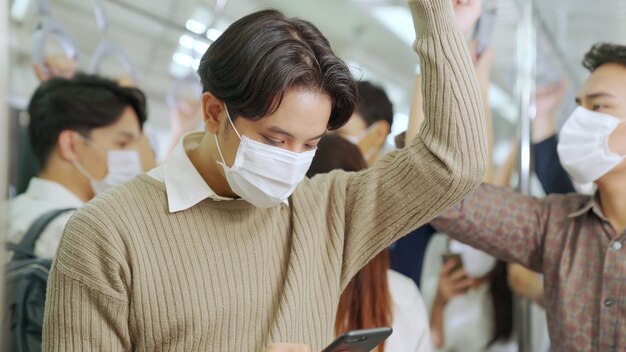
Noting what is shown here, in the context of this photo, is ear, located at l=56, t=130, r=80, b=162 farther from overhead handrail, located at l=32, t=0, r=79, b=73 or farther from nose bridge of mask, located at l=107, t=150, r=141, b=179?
overhead handrail, located at l=32, t=0, r=79, b=73

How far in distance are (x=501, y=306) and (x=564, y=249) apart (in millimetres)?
1198

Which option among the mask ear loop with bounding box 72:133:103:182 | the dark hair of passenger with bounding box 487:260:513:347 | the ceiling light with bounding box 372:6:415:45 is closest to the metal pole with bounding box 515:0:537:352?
the dark hair of passenger with bounding box 487:260:513:347

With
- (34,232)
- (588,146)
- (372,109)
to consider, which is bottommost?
(34,232)

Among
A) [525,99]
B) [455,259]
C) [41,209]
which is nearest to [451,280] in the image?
[455,259]

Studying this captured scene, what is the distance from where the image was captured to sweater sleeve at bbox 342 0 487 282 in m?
1.48

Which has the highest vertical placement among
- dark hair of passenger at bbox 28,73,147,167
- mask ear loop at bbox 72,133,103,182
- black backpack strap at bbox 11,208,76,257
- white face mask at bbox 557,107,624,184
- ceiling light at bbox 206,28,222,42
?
white face mask at bbox 557,107,624,184

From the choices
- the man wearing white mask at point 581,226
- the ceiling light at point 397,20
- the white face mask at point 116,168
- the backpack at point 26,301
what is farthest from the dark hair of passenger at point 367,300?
the ceiling light at point 397,20

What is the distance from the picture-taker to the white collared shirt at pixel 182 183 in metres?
1.50

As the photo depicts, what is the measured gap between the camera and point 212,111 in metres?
1.52

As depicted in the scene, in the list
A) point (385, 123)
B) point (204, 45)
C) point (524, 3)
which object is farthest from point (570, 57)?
point (204, 45)

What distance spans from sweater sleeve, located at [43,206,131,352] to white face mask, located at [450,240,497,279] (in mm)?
2064

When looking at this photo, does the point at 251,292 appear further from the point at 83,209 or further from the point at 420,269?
the point at 420,269

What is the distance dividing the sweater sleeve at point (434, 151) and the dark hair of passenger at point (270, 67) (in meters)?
0.15

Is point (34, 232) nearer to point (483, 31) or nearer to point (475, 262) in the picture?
point (483, 31)
